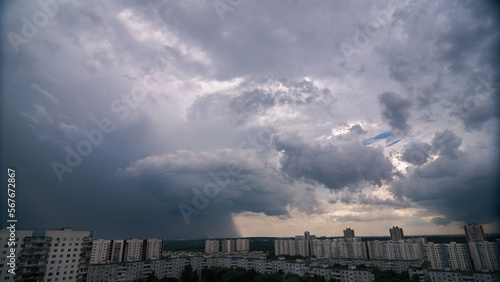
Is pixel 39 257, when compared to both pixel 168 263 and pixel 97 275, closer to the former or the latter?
pixel 97 275

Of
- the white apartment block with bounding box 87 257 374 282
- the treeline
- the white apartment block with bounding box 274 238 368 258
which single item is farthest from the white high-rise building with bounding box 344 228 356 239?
the white apartment block with bounding box 87 257 374 282

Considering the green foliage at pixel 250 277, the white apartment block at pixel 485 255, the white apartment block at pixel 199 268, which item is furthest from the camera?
the white apartment block at pixel 485 255

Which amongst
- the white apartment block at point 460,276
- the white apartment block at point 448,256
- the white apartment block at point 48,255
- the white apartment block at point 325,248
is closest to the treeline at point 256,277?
the white apartment block at point 460,276

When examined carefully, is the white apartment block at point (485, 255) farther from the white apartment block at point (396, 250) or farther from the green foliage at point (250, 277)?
the green foliage at point (250, 277)

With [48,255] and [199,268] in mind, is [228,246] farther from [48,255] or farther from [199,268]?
[48,255]

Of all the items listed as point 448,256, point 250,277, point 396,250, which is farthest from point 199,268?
point 448,256

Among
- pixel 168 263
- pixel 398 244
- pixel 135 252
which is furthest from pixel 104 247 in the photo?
pixel 398 244
